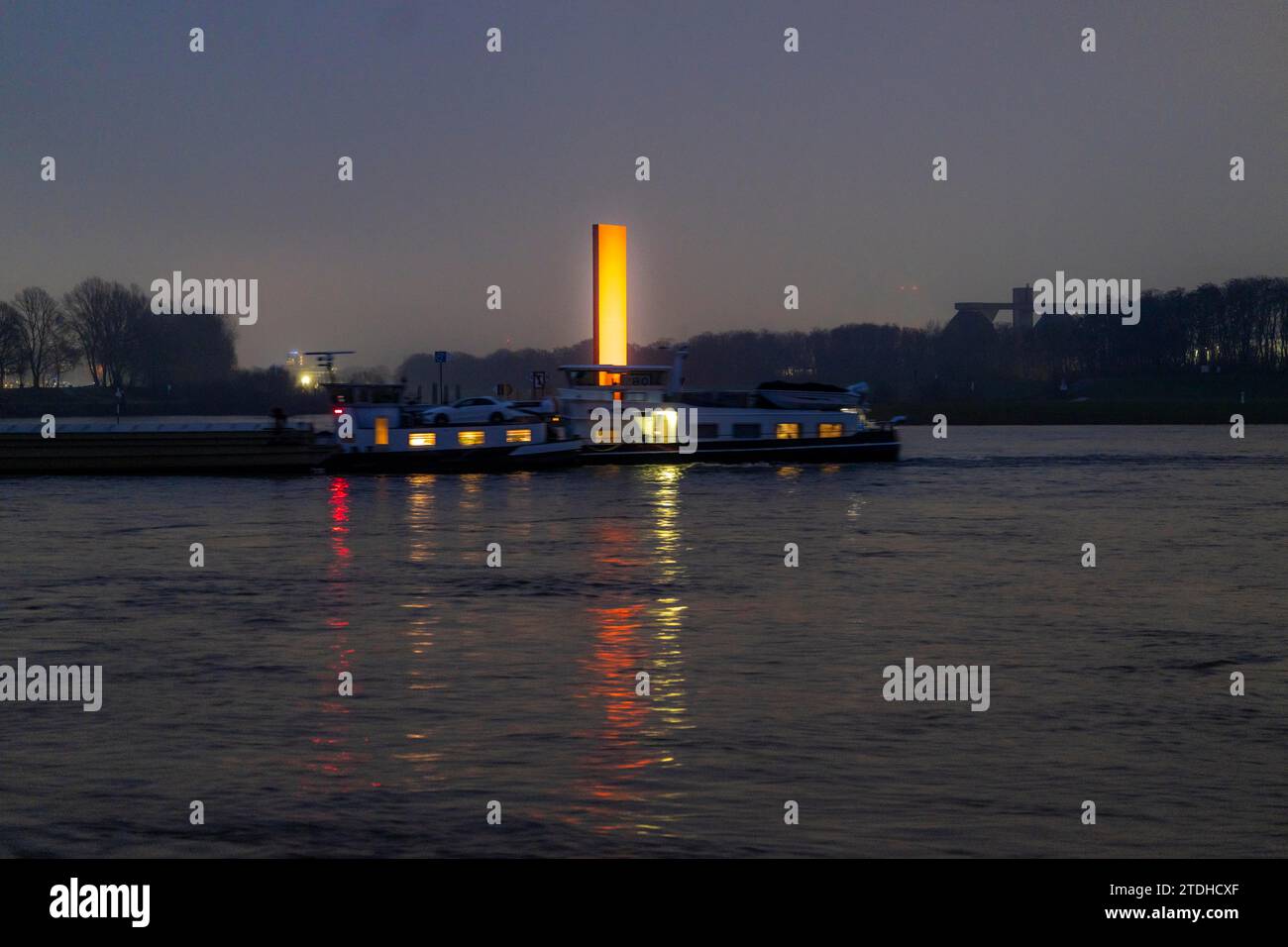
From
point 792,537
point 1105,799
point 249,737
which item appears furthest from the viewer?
point 792,537

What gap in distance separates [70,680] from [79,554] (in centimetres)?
2090

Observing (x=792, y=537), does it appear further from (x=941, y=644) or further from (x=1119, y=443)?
(x=1119, y=443)

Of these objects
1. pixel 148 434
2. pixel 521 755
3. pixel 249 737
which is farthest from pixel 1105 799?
pixel 148 434

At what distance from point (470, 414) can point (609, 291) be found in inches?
2414

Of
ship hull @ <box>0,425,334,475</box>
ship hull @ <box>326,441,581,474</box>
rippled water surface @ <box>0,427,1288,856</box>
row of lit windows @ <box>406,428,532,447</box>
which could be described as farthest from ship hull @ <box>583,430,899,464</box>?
rippled water surface @ <box>0,427,1288,856</box>

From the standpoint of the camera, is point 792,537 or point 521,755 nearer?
point 521,755

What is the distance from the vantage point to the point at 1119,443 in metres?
145

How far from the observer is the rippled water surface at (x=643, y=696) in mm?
12812

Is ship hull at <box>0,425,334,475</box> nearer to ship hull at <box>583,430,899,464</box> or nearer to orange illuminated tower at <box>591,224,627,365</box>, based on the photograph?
ship hull at <box>583,430,899,464</box>

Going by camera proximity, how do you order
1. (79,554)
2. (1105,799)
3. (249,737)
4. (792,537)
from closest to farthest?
1. (1105,799)
2. (249,737)
3. (79,554)
4. (792,537)

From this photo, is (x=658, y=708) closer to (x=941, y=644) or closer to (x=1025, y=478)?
(x=941, y=644)

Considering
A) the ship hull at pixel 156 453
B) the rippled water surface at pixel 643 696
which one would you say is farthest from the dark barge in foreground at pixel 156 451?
the rippled water surface at pixel 643 696

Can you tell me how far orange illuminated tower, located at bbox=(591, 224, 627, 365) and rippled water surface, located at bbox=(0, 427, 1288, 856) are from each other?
95656 mm

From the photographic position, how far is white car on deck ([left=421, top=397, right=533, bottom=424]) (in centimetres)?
8125
